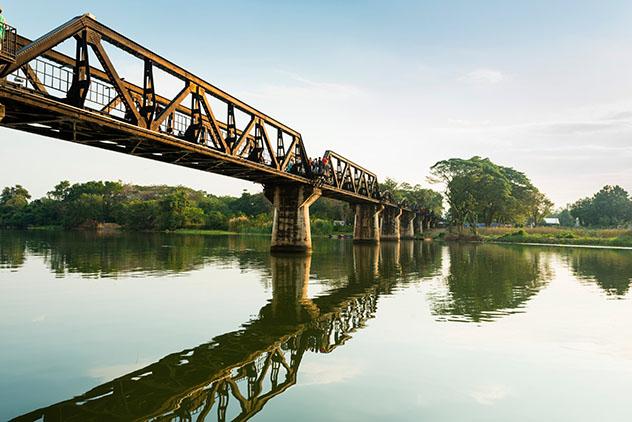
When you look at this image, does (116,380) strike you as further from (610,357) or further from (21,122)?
(21,122)

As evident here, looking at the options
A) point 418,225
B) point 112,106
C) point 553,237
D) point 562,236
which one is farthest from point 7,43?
point 418,225

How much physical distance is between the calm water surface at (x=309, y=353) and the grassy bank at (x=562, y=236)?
69.1 metres

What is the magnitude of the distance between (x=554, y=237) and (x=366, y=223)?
1599 inches

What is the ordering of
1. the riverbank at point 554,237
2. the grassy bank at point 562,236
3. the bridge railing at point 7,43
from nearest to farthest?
the bridge railing at point 7,43, the grassy bank at point 562,236, the riverbank at point 554,237

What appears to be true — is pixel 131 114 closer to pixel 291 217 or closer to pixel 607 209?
pixel 291 217

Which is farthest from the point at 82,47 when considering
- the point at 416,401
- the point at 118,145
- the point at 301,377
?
the point at 416,401

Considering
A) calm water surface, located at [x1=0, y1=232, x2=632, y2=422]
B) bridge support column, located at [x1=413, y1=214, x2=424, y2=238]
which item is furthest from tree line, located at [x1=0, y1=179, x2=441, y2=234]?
calm water surface, located at [x1=0, y1=232, x2=632, y2=422]

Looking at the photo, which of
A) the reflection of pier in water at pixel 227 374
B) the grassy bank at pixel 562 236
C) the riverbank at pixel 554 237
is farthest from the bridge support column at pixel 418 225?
the reflection of pier in water at pixel 227 374

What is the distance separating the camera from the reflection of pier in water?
7.59 m

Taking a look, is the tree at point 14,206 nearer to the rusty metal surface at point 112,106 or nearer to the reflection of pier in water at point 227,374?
the rusty metal surface at point 112,106

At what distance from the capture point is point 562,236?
91750 mm

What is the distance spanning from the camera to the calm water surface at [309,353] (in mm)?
8000

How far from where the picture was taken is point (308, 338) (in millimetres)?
12742

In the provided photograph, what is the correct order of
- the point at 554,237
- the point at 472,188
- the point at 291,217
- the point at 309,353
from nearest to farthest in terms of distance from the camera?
the point at 309,353, the point at 291,217, the point at 554,237, the point at 472,188
